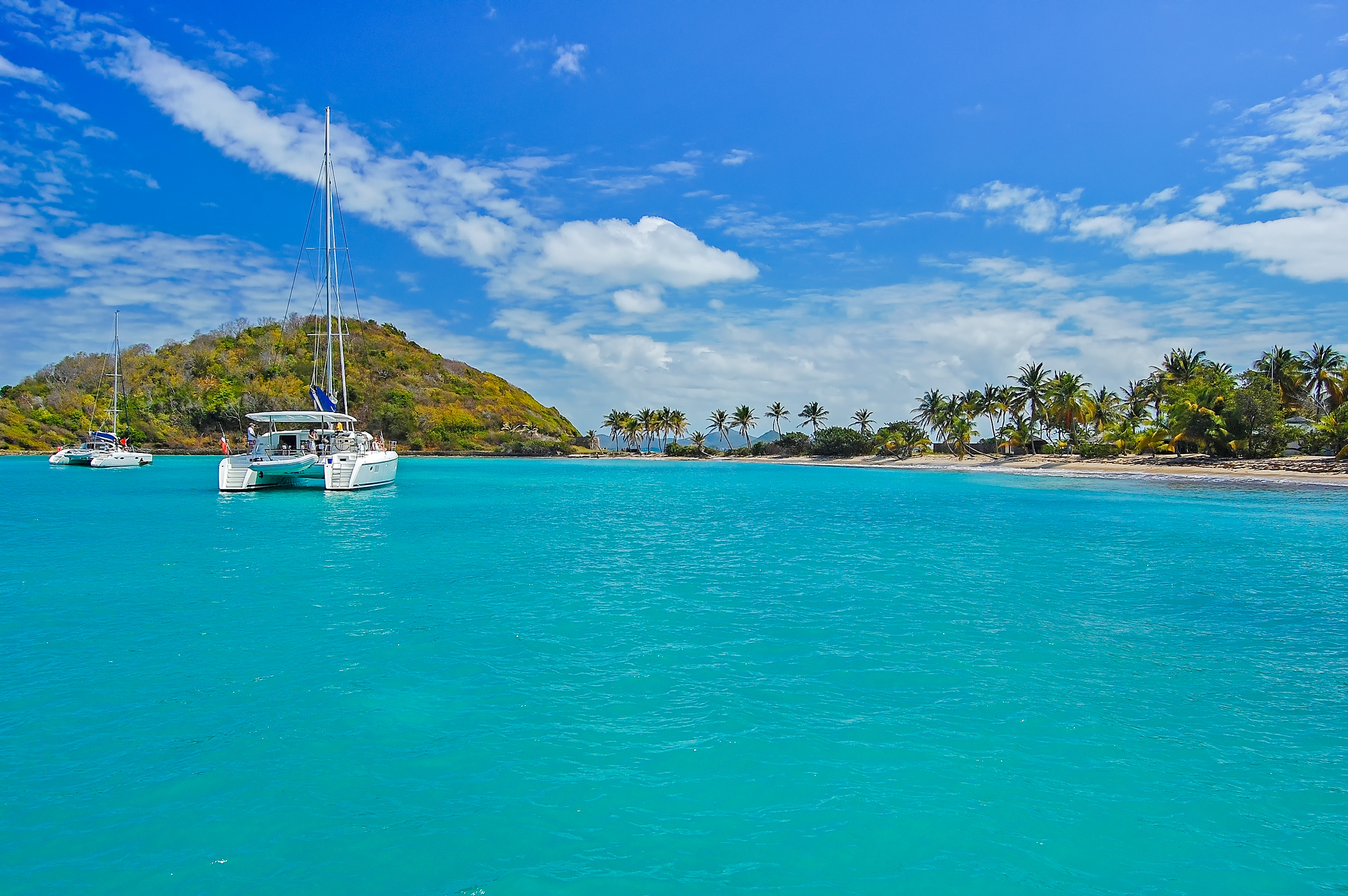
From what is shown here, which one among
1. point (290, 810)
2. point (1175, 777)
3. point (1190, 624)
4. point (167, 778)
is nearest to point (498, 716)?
point (290, 810)

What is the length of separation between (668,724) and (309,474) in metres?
30.1

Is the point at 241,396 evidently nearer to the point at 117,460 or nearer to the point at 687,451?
the point at 117,460

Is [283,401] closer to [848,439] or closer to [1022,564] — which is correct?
[848,439]

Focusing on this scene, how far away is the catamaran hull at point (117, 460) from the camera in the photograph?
55125 millimetres

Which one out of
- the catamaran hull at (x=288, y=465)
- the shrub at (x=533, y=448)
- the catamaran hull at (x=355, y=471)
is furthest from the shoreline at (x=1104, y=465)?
the catamaran hull at (x=288, y=465)

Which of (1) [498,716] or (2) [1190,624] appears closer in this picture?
(1) [498,716]

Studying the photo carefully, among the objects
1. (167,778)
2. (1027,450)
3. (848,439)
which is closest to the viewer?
(167,778)

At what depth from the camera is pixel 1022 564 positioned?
638 inches

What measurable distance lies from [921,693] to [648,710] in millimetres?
3051

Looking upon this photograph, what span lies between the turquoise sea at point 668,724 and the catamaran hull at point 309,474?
1523cm

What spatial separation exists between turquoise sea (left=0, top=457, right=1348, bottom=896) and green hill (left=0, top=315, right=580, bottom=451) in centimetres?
8764

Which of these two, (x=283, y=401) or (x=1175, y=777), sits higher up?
(x=283, y=401)

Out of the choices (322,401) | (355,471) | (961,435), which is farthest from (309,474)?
(961,435)

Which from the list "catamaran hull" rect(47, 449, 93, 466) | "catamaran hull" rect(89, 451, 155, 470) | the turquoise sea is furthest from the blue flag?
"catamaran hull" rect(47, 449, 93, 466)
